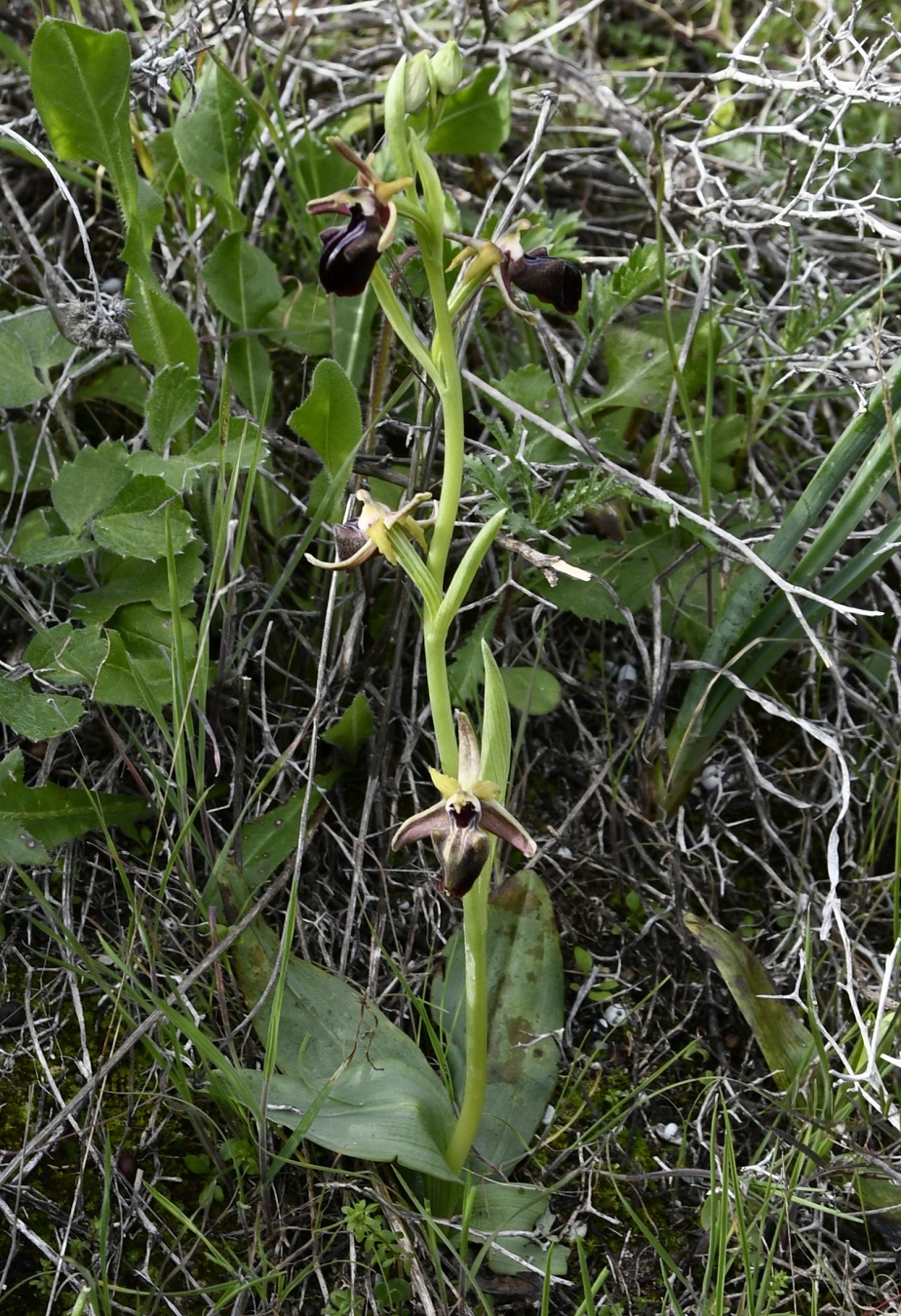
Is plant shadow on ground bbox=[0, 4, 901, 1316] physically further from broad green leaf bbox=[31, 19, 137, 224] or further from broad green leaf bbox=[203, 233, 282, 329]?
broad green leaf bbox=[31, 19, 137, 224]

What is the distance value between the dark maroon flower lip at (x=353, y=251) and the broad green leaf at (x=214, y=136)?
931 mm

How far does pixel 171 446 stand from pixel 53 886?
2.65ft

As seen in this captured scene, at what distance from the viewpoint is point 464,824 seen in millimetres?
1301

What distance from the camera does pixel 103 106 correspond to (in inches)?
70.5

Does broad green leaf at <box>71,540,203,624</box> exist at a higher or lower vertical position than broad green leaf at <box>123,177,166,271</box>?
lower

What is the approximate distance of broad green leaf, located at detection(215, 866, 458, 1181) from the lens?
1.42 meters

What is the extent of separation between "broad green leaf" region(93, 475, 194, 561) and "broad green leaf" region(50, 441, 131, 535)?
0.02 m

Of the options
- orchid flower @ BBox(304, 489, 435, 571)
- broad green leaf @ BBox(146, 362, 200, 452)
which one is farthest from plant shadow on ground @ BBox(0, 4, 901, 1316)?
orchid flower @ BBox(304, 489, 435, 571)

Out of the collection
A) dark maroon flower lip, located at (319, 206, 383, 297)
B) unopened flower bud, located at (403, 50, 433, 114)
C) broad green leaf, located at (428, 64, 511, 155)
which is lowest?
broad green leaf, located at (428, 64, 511, 155)

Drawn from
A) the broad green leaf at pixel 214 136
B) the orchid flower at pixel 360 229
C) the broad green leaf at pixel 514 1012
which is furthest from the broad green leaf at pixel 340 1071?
the broad green leaf at pixel 214 136

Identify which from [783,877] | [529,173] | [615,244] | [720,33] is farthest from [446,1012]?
[720,33]

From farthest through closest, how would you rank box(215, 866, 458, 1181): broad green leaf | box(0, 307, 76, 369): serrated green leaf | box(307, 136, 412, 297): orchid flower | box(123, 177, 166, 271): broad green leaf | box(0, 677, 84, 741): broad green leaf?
1. box(0, 307, 76, 369): serrated green leaf
2. box(123, 177, 166, 271): broad green leaf
3. box(0, 677, 84, 741): broad green leaf
4. box(215, 866, 458, 1181): broad green leaf
5. box(307, 136, 412, 297): orchid flower

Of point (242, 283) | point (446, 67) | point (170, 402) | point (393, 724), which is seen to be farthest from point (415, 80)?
point (393, 724)

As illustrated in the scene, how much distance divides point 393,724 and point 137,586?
A: 50cm
